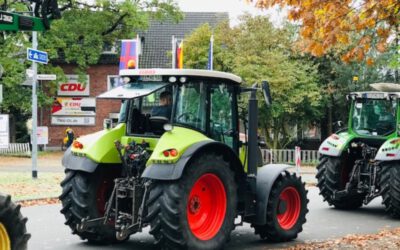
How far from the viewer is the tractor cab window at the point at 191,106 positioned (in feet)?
29.8

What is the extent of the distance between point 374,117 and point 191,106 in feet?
22.2

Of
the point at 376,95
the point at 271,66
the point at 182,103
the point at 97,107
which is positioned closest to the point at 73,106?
the point at 97,107

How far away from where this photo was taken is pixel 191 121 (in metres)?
9.15

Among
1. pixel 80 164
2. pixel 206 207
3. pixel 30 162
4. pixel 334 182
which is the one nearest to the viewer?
pixel 206 207

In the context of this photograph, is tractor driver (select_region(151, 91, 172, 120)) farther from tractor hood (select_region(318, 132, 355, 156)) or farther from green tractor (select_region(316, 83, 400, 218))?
tractor hood (select_region(318, 132, 355, 156))

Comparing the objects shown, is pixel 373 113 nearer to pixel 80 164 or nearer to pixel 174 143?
pixel 174 143

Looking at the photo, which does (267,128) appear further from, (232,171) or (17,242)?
(17,242)

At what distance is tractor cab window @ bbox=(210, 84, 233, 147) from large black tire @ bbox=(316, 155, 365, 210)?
512 cm

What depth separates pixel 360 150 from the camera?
1449 centimetres

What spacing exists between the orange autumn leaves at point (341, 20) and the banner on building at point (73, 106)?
34.2 metres

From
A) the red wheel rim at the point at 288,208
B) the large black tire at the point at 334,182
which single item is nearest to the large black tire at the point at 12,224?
the red wheel rim at the point at 288,208

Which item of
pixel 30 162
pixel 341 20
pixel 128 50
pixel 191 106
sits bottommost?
pixel 30 162

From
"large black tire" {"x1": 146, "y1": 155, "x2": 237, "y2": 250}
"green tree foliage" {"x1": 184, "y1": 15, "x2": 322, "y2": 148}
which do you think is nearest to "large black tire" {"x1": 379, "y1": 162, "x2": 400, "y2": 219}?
"large black tire" {"x1": 146, "y1": 155, "x2": 237, "y2": 250}

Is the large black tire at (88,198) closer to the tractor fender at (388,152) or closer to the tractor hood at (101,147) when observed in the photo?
the tractor hood at (101,147)
